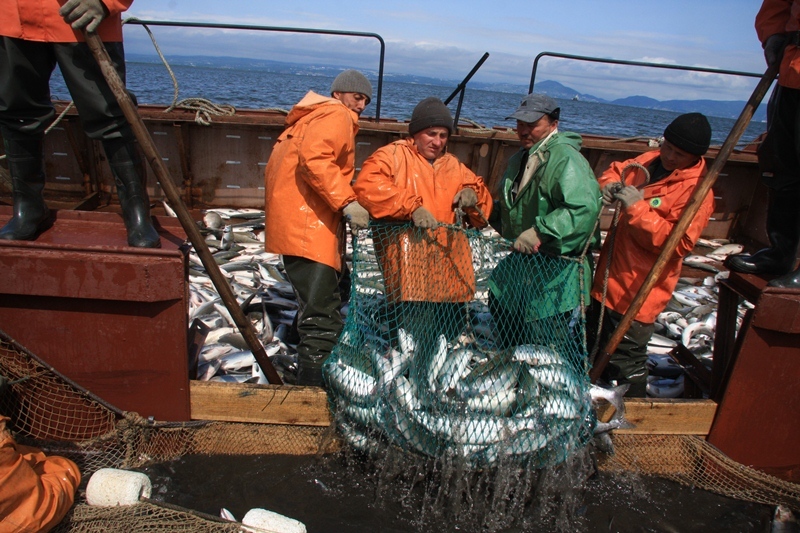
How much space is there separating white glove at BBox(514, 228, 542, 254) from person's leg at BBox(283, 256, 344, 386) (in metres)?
1.20

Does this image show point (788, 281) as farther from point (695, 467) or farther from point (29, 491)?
point (29, 491)

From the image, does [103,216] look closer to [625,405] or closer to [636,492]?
[625,405]

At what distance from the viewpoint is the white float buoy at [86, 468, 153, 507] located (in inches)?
110

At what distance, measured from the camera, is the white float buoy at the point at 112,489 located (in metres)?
2.78

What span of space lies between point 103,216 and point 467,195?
2.28 metres

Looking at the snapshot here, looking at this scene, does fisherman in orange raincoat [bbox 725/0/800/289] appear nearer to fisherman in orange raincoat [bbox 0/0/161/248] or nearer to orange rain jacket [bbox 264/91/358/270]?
orange rain jacket [bbox 264/91/358/270]

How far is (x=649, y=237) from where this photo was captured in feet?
11.1

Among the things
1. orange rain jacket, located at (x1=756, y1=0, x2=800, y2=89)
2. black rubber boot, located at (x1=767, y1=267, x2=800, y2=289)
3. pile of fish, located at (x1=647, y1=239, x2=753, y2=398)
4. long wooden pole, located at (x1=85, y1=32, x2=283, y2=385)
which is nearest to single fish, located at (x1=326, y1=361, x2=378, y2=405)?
long wooden pole, located at (x1=85, y1=32, x2=283, y2=385)

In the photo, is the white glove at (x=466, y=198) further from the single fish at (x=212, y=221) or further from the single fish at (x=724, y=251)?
the single fish at (x=724, y=251)

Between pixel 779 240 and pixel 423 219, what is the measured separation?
236 cm

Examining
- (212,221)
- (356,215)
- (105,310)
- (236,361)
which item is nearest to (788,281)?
(356,215)

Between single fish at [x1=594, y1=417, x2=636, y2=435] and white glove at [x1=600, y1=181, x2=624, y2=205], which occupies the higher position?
white glove at [x1=600, y1=181, x2=624, y2=205]

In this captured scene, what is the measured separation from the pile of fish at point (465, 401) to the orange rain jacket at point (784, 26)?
2023 millimetres

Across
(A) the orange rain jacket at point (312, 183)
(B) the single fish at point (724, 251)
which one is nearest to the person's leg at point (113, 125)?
(A) the orange rain jacket at point (312, 183)
